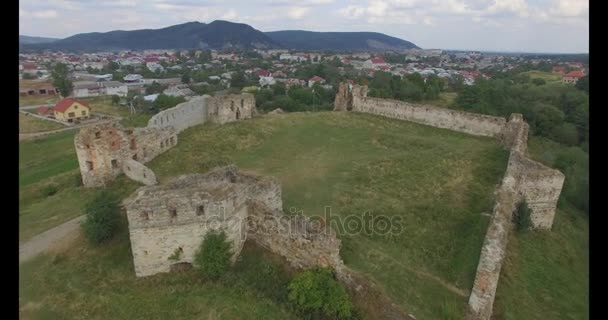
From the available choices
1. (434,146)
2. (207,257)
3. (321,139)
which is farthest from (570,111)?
(207,257)

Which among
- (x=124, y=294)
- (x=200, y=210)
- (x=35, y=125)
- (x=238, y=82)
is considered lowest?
(x=124, y=294)

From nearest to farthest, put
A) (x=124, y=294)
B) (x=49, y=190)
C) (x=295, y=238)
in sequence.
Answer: (x=124, y=294) < (x=295, y=238) < (x=49, y=190)

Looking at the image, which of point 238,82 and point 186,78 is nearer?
point 238,82

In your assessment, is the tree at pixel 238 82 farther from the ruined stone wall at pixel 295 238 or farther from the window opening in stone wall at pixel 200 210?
the window opening in stone wall at pixel 200 210

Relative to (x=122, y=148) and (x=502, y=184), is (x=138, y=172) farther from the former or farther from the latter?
(x=502, y=184)

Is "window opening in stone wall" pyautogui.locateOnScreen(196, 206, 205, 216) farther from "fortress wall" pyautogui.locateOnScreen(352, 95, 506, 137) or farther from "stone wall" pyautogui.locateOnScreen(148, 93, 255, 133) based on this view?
"fortress wall" pyautogui.locateOnScreen(352, 95, 506, 137)

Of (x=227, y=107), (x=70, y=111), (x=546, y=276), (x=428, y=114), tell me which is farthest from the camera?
(x=70, y=111)

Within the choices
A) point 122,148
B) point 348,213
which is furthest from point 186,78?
point 348,213

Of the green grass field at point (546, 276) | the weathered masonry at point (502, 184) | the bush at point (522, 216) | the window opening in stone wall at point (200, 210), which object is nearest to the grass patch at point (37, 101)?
the weathered masonry at point (502, 184)

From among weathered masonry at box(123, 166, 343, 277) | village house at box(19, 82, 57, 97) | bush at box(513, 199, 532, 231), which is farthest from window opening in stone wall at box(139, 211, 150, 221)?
village house at box(19, 82, 57, 97)
